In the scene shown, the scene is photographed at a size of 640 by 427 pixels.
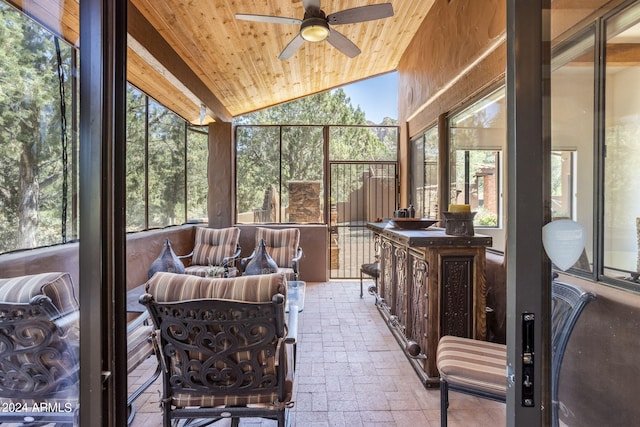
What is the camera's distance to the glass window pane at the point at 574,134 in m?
0.94

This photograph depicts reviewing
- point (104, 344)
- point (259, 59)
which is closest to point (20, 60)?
point (104, 344)

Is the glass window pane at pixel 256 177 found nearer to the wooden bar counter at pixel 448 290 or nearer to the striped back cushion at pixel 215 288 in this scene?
the wooden bar counter at pixel 448 290

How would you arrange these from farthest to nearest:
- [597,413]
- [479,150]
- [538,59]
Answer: [479,150], [597,413], [538,59]

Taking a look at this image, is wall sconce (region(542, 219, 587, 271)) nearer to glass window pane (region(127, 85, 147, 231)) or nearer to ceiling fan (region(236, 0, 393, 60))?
ceiling fan (region(236, 0, 393, 60))

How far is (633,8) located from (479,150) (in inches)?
79.7

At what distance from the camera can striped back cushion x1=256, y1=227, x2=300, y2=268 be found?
477 cm

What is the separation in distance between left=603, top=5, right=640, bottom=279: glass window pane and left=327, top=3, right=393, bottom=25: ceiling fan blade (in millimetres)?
1914

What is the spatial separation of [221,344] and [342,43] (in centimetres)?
309

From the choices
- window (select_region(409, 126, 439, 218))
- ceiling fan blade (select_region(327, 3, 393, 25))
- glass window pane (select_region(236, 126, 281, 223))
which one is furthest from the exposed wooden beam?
window (select_region(409, 126, 439, 218))

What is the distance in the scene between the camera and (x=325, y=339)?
129 inches

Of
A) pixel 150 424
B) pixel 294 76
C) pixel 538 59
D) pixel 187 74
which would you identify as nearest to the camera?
pixel 538 59

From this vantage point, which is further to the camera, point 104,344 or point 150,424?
point 150,424

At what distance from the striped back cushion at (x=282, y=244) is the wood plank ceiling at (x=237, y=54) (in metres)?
2.20

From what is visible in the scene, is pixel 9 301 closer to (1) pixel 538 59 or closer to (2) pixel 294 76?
(1) pixel 538 59
